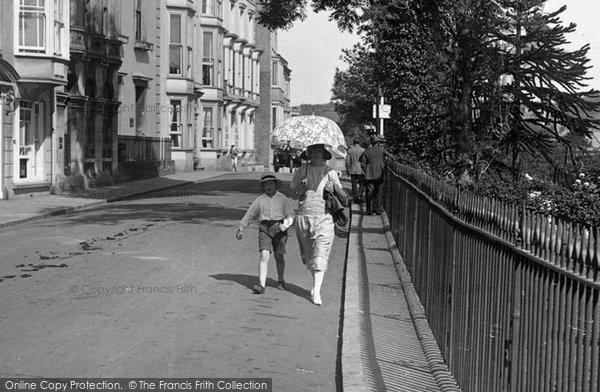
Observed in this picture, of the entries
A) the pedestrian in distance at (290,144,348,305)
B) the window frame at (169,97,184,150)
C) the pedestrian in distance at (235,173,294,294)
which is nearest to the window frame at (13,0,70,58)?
the pedestrian in distance at (235,173,294,294)

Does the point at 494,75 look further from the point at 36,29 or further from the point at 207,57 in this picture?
the point at 207,57

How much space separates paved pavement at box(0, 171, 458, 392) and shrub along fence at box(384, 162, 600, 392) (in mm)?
227

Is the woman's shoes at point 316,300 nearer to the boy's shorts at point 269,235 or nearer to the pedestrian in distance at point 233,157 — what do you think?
the boy's shorts at point 269,235

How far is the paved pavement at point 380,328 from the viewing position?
7410 millimetres

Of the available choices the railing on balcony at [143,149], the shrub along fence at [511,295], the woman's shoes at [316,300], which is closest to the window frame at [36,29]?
the railing on balcony at [143,149]

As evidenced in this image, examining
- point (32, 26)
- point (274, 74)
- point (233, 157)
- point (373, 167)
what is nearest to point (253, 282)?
point (373, 167)

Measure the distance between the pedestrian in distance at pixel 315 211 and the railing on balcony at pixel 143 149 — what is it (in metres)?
29.6

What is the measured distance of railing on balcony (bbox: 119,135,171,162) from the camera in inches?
1607

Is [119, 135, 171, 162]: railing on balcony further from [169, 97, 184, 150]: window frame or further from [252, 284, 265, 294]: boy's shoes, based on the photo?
[252, 284, 265, 294]: boy's shoes

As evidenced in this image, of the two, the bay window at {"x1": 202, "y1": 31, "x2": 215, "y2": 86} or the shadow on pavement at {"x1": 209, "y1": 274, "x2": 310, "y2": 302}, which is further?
the bay window at {"x1": 202, "y1": 31, "x2": 215, "y2": 86}

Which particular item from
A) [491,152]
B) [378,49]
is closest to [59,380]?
[491,152]

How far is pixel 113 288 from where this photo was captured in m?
11.5

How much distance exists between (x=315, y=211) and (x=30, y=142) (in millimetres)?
20683

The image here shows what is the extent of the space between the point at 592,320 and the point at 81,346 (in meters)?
5.49
